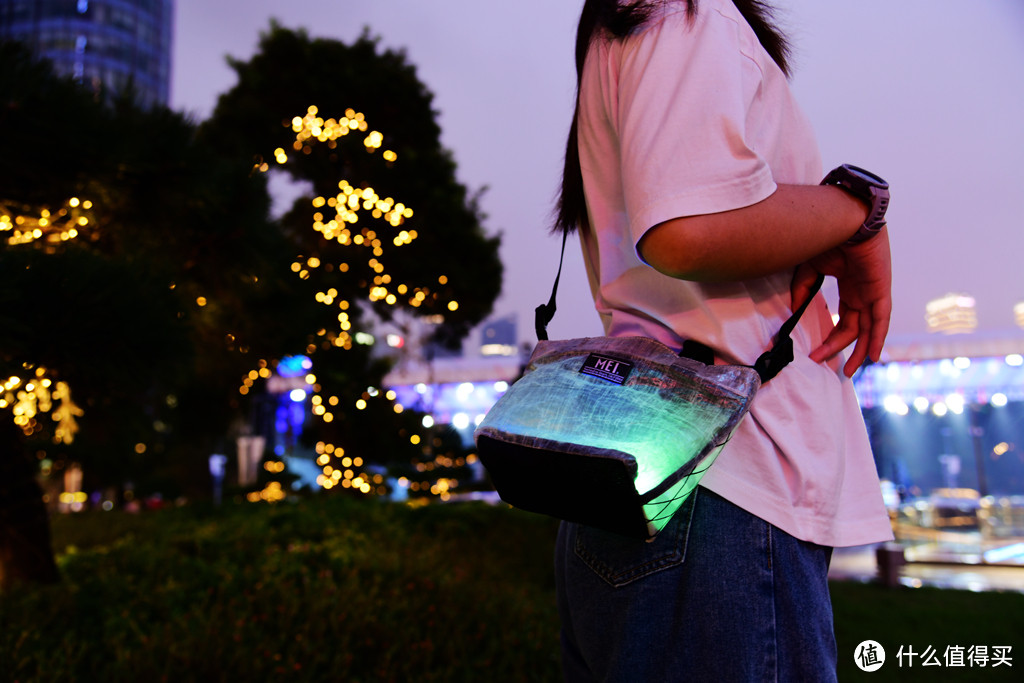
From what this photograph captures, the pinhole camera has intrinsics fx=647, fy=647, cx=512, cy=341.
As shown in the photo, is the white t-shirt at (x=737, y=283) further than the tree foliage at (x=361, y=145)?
No

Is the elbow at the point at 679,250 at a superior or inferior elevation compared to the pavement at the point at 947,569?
superior

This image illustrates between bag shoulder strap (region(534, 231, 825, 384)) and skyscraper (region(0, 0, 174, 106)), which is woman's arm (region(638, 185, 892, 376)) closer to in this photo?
bag shoulder strap (region(534, 231, 825, 384))

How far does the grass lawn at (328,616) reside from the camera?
267 cm

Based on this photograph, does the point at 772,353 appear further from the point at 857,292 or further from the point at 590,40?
the point at 590,40

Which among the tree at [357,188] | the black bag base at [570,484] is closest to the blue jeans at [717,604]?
the black bag base at [570,484]

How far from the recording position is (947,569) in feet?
31.5

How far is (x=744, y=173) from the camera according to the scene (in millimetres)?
663

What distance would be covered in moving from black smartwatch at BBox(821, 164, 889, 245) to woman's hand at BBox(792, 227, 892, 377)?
0.03 metres

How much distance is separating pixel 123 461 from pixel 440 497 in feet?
16.5

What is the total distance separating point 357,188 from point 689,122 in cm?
799

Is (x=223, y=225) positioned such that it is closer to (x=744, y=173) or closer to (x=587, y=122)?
(x=587, y=122)

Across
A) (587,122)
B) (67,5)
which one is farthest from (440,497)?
(67,5)

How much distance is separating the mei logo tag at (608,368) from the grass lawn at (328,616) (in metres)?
2.43

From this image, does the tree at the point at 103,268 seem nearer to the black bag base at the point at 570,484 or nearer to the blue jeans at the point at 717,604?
the black bag base at the point at 570,484
